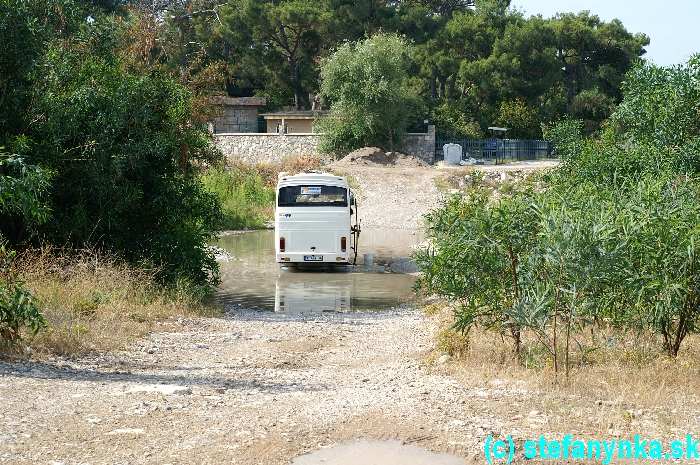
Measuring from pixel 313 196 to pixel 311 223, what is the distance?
973 millimetres

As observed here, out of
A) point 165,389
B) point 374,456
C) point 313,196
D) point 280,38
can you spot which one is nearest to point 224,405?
point 165,389

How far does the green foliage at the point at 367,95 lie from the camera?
57.0 meters

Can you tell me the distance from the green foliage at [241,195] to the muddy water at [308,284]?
8.46 meters

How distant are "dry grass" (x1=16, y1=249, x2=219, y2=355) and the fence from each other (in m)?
45.5

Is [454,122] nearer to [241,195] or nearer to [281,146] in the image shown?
[281,146]

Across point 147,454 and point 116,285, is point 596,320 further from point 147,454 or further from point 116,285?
point 116,285

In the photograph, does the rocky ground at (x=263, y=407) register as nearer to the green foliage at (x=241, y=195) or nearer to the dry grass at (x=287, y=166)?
the green foliage at (x=241, y=195)

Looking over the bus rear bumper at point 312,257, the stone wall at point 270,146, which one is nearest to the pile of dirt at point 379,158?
the stone wall at point 270,146

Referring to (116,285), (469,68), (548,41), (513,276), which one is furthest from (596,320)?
(548,41)

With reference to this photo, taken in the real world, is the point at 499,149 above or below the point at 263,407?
above

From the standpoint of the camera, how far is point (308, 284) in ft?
78.1

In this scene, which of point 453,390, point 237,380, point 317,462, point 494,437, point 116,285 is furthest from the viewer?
point 116,285

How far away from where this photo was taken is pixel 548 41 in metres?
67.0

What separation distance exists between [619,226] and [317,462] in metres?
4.84
